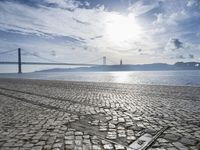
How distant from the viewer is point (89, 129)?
15.6 feet

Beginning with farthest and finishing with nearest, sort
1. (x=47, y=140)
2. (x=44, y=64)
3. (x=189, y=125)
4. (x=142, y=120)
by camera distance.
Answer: (x=44, y=64)
(x=142, y=120)
(x=189, y=125)
(x=47, y=140)

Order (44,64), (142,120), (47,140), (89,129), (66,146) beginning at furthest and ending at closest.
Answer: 1. (44,64)
2. (142,120)
3. (89,129)
4. (47,140)
5. (66,146)

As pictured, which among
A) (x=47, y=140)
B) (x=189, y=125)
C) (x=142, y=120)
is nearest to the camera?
(x=47, y=140)

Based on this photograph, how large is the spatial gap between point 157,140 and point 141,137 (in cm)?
38

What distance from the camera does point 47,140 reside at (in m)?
3.96

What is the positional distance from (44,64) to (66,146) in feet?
309

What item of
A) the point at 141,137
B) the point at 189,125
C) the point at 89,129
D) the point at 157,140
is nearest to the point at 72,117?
the point at 89,129

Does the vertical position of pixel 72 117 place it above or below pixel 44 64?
below

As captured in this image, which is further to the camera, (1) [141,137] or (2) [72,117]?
(2) [72,117]

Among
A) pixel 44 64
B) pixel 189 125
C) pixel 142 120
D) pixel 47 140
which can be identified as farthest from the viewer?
pixel 44 64

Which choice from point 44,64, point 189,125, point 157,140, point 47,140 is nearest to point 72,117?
point 47,140

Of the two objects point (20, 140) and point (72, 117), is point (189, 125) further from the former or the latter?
point (20, 140)

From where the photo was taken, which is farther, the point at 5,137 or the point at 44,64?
the point at 44,64

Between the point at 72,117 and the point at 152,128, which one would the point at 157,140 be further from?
the point at 72,117
